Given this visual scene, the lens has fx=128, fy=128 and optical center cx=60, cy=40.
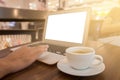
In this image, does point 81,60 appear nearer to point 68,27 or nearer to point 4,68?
point 4,68

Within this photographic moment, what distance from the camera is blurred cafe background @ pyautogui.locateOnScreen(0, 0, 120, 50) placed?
2.90 feet

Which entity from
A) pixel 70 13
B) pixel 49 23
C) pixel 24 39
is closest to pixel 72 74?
pixel 70 13

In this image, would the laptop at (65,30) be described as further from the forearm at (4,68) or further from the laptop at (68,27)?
the forearm at (4,68)

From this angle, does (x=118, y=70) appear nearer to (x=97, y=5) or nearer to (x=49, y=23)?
(x=49, y=23)

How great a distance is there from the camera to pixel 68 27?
2.50ft

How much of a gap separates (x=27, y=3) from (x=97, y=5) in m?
0.90

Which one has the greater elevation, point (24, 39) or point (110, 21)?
point (110, 21)

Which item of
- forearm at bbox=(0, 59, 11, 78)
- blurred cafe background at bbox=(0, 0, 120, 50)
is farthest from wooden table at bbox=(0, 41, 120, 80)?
blurred cafe background at bbox=(0, 0, 120, 50)

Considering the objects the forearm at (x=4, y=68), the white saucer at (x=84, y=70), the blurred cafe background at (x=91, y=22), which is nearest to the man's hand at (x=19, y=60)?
the forearm at (x=4, y=68)

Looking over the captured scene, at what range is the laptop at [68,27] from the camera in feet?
2.21

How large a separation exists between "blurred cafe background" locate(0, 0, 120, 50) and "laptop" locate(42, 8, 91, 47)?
11 centimetres

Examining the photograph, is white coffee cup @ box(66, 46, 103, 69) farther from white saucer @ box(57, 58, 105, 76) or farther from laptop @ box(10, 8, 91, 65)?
laptop @ box(10, 8, 91, 65)

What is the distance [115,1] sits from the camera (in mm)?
964

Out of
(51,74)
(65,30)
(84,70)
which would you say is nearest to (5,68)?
(51,74)
